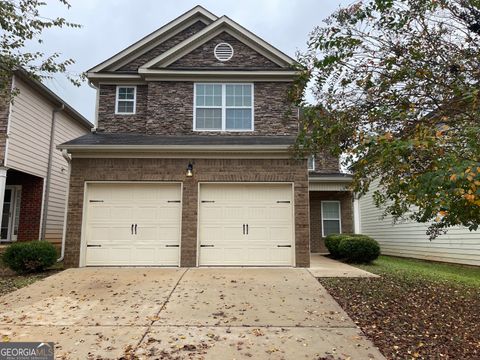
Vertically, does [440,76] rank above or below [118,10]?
below

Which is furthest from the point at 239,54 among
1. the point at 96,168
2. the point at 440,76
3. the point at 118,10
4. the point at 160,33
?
the point at 440,76

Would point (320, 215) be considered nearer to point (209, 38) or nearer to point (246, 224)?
point (246, 224)

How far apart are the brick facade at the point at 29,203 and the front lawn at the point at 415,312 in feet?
35.7

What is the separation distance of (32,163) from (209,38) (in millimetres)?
7807

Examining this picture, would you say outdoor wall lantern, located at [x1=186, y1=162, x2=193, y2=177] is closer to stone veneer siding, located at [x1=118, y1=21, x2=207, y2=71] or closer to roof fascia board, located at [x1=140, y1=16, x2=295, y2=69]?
roof fascia board, located at [x1=140, y1=16, x2=295, y2=69]

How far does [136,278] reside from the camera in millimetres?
8328

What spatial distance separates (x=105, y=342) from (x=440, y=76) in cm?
645

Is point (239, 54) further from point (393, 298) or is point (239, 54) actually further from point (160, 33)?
point (393, 298)

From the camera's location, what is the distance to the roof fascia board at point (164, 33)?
12.5 metres

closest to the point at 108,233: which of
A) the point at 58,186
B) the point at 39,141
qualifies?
the point at 39,141

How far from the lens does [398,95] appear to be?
618cm

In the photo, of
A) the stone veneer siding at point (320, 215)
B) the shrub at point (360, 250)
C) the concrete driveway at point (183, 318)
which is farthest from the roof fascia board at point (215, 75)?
the stone veneer siding at point (320, 215)

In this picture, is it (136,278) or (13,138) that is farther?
(13,138)

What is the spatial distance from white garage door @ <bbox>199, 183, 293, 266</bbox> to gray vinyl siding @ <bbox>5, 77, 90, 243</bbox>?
23.0 feet
